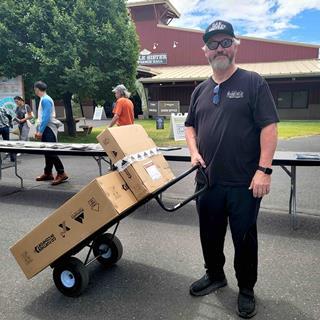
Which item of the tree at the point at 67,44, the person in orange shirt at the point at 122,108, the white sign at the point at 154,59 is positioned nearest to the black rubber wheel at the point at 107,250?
the person in orange shirt at the point at 122,108

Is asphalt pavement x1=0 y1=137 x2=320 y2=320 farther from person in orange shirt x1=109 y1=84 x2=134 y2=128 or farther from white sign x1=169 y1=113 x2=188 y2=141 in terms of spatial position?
white sign x1=169 y1=113 x2=188 y2=141

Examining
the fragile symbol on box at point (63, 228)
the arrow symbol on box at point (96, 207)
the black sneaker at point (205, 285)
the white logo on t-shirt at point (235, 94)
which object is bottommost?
the black sneaker at point (205, 285)

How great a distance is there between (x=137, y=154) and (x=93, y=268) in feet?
4.68

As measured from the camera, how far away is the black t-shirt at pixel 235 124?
2.51 metres

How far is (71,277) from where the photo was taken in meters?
3.11

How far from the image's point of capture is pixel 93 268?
142 inches

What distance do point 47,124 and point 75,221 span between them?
429cm

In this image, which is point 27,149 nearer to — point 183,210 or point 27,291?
point 183,210

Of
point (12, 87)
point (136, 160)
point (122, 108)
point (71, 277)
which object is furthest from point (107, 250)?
point (12, 87)

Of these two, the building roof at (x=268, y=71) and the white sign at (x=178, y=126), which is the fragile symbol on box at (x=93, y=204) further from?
the building roof at (x=268, y=71)

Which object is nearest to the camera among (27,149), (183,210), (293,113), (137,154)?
(137,154)

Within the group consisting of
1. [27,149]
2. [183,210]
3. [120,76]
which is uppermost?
[120,76]

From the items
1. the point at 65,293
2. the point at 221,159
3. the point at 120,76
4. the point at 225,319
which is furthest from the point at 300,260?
the point at 120,76

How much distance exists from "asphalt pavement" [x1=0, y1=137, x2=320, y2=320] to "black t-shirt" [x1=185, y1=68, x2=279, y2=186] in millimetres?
1067
